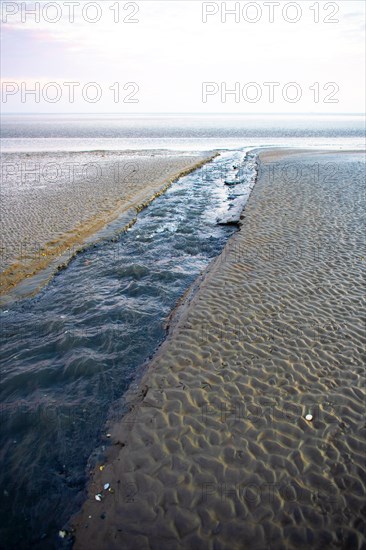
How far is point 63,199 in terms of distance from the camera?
83.4 feet

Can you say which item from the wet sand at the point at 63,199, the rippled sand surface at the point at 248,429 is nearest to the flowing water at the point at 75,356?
the rippled sand surface at the point at 248,429

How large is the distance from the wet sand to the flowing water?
1.69m

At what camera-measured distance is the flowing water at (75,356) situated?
663 cm

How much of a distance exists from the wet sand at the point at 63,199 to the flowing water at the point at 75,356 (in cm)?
169

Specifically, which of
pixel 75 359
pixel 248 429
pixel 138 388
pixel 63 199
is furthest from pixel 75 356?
pixel 63 199

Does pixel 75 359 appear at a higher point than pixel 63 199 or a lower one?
lower

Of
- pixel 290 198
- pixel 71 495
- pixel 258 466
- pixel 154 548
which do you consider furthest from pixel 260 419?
pixel 290 198

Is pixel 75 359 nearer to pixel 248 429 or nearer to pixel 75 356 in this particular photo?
pixel 75 356

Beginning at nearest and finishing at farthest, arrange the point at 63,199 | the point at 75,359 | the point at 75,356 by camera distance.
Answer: the point at 75,359, the point at 75,356, the point at 63,199

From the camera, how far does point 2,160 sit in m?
44.7

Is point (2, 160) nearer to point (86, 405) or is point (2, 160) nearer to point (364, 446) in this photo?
point (86, 405)

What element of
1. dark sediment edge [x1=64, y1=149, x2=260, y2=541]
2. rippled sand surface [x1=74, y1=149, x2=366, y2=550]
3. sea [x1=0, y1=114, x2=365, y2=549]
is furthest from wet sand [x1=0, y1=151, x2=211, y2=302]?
rippled sand surface [x1=74, y1=149, x2=366, y2=550]

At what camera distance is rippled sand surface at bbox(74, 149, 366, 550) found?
571 centimetres

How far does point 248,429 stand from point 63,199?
885 inches
